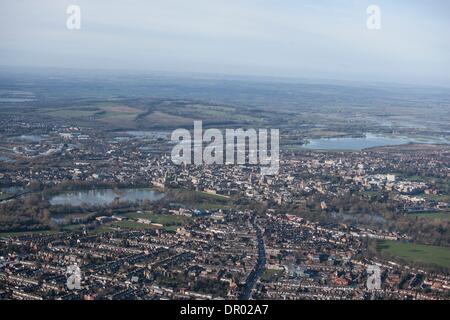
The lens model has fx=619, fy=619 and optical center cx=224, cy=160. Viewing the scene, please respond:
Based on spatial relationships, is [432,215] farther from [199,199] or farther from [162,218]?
[162,218]

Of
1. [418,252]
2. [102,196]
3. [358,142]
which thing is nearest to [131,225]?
[102,196]

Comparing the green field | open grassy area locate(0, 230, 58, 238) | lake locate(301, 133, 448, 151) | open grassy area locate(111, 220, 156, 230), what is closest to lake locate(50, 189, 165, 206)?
open grassy area locate(111, 220, 156, 230)

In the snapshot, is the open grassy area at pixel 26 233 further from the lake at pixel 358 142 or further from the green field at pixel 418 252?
the lake at pixel 358 142

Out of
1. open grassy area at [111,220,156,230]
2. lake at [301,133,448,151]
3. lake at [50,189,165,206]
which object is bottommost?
open grassy area at [111,220,156,230]

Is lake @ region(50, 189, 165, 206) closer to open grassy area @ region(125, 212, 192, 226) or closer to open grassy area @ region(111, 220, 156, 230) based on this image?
open grassy area @ region(125, 212, 192, 226)

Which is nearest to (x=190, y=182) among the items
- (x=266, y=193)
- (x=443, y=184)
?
(x=266, y=193)

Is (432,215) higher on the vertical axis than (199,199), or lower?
lower

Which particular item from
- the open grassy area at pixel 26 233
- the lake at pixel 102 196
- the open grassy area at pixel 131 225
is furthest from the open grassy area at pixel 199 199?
Answer: the open grassy area at pixel 26 233
